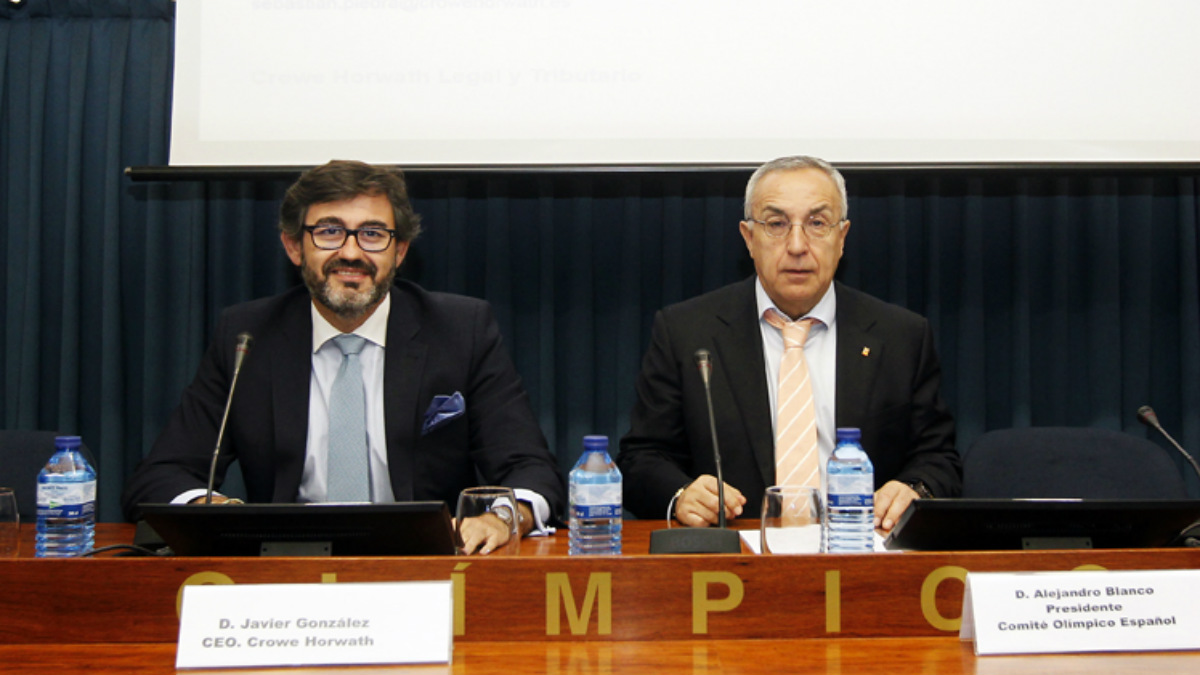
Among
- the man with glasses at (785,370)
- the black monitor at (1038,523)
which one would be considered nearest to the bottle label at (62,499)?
the man with glasses at (785,370)

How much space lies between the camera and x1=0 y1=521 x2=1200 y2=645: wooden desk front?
3.95 ft

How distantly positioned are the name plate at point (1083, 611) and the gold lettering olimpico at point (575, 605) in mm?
463

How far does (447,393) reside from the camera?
223cm

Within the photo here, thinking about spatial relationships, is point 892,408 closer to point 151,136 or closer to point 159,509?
point 159,509

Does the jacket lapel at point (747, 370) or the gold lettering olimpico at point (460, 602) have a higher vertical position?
the jacket lapel at point (747, 370)

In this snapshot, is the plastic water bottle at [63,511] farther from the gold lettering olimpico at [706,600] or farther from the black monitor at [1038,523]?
the black monitor at [1038,523]

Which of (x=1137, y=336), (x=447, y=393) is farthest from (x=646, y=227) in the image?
(x=1137, y=336)

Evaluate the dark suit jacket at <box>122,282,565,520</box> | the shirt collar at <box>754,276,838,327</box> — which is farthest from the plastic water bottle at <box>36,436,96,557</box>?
the shirt collar at <box>754,276,838,327</box>

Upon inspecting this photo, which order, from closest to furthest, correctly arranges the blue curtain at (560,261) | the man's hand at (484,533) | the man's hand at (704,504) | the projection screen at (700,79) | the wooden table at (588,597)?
the wooden table at (588,597) < the man's hand at (484,533) < the man's hand at (704,504) < the projection screen at (700,79) < the blue curtain at (560,261)

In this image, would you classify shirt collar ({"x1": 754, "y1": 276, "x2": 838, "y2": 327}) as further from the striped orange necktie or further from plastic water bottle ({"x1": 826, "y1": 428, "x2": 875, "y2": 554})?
plastic water bottle ({"x1": 826, "y1": 428, "x2": 875, "y2": 554})

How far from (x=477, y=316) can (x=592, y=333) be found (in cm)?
72

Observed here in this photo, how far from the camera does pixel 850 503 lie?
1.43 m

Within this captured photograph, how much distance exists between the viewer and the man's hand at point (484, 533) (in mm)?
1411

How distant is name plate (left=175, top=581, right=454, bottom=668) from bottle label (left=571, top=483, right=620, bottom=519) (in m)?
0.38
